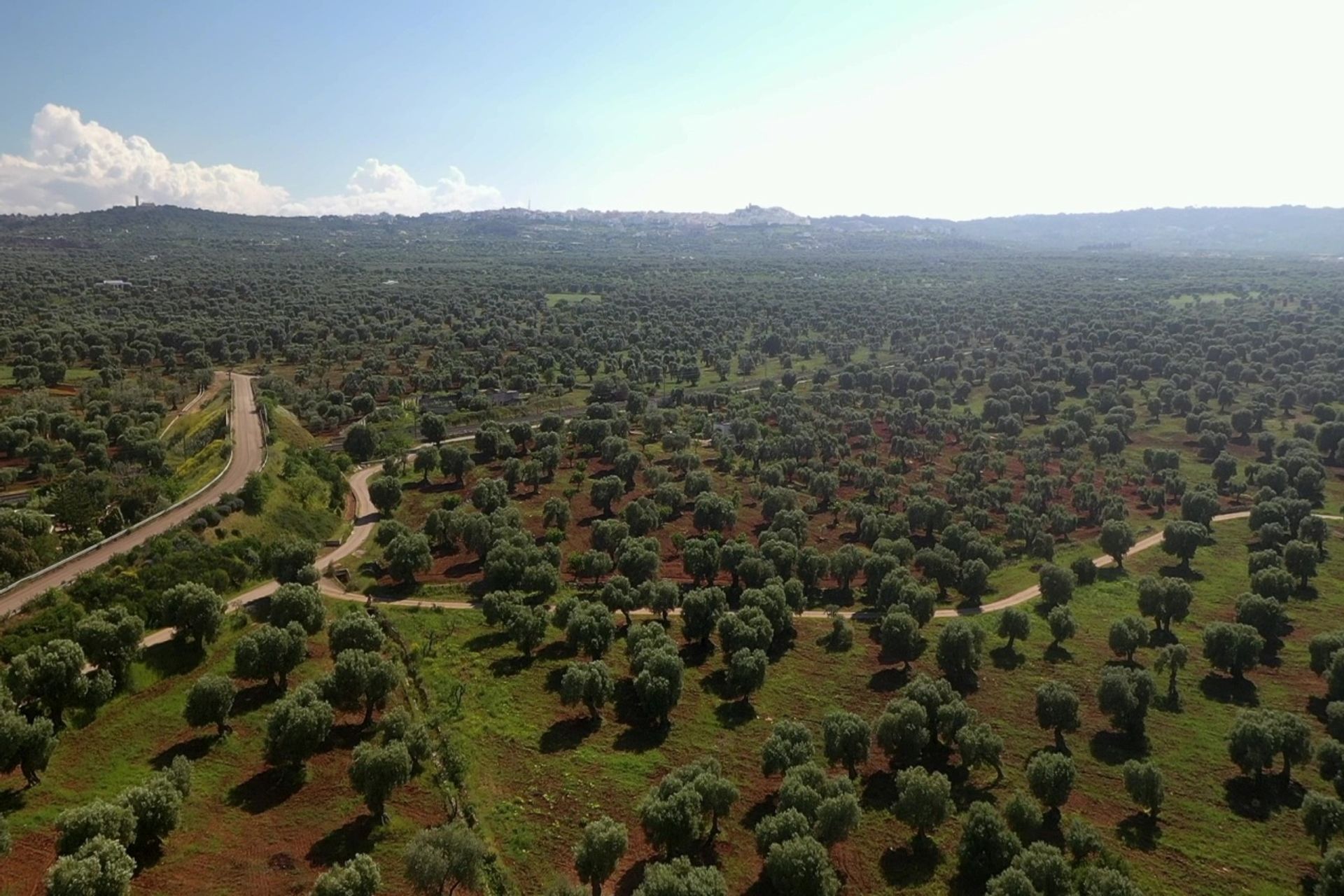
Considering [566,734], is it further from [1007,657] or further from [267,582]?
[1007,657]

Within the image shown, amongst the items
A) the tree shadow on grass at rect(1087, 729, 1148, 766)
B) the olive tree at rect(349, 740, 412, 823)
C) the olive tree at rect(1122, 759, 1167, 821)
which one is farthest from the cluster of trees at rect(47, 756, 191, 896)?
the tree shadow on grass at rect(1087, 729, 1148, 766)

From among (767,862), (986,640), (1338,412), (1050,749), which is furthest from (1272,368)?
(767,862)

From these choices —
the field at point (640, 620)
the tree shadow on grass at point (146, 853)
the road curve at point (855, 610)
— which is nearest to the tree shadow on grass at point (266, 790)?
the field at point (640, 620)

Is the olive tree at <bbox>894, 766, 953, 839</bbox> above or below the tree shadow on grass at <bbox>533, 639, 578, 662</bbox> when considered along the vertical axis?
above

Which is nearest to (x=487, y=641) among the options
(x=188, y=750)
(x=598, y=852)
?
(x=188, y=750)

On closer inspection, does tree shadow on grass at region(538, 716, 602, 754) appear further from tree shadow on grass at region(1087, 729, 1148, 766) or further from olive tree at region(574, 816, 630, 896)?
tree shadow on grass at region(1087, 729, 1148, 766)

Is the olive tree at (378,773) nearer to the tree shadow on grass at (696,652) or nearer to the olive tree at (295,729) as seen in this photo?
the olive tree at (295,729)
